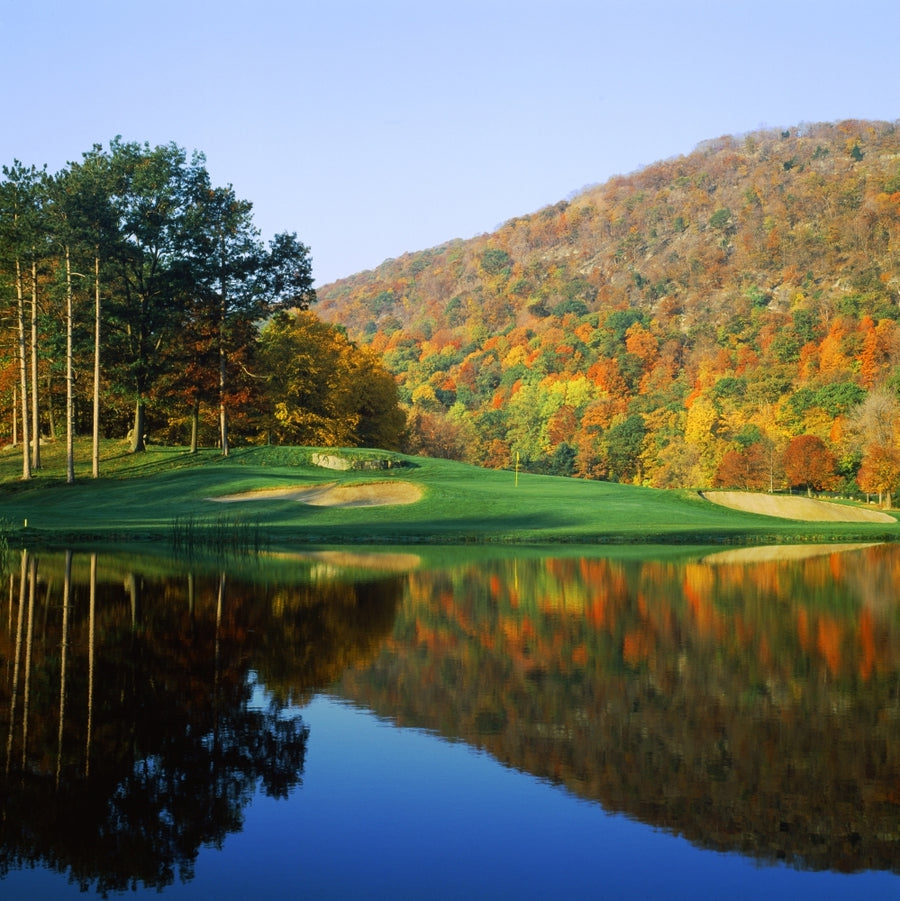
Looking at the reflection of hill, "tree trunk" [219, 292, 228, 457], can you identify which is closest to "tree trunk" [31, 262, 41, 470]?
"tree trunk" [219, 292, 228, 457]

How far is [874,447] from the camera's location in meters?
75.6

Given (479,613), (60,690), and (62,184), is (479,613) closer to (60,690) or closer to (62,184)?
(60,690)

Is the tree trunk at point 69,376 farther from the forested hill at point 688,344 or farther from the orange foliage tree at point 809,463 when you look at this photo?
the orange foliage tree at point 809,463

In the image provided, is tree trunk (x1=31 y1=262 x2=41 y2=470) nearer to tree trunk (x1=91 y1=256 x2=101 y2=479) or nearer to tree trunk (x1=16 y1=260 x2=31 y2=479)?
tree trunk (x1=16 y1=260 x2=31 y2=479)

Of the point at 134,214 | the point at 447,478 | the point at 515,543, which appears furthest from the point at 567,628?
the point at 134,214

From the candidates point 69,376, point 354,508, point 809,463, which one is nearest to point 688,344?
point 809,463

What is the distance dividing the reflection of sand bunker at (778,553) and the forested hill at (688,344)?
41.6 m

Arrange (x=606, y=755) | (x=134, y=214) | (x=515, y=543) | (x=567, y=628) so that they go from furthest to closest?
(x=134, y=214) → (x=515, y=543) → (x=567, y=628) → (x=606, y=755)

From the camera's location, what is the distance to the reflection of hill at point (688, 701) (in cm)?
734

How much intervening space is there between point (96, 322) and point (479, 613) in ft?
118

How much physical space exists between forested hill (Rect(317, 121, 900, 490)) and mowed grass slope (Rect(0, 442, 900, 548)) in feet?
119

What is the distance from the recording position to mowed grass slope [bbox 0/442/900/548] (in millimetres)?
35750

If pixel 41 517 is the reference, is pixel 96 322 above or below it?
above

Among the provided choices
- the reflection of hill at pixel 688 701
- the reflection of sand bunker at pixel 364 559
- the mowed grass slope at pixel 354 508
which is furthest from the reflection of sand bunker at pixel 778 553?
the reflection of hill at pixel 688 701
